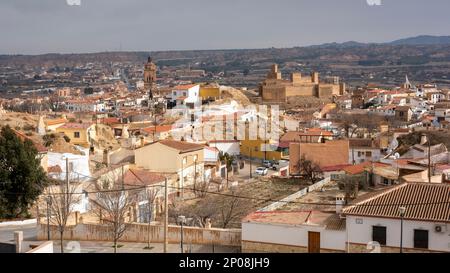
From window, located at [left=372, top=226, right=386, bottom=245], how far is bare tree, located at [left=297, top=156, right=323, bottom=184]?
33.5ft

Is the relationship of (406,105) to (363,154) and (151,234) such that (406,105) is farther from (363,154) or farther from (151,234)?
(151,234)

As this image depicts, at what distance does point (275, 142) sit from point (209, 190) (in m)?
9.59

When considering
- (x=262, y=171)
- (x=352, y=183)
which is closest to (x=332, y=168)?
(x=262, y=171)

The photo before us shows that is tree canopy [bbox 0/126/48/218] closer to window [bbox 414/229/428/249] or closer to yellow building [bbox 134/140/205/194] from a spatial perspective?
yellow building [bbox 134/140/205/194]

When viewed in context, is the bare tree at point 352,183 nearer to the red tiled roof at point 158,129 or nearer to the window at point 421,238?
the window at point 421,238

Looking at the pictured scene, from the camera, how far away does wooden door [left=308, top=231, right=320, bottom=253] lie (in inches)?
374

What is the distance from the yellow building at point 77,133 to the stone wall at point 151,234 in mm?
12958

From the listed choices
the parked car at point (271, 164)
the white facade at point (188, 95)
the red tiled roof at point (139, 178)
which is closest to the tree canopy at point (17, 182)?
the red tiled roof at point (139, 178)

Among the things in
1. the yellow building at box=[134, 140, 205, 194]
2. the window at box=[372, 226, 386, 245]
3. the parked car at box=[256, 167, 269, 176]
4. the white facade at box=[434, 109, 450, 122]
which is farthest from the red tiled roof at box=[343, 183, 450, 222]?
the white facade at box=[434, 109, 450, 122]

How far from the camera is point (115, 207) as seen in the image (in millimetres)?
11758
